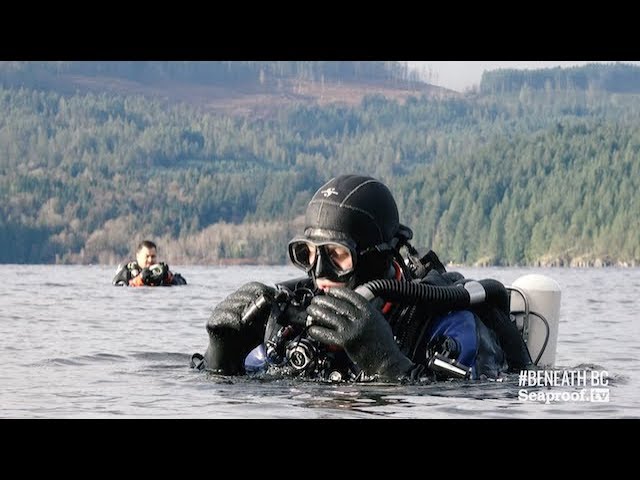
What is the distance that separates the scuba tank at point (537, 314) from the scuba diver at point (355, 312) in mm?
1298

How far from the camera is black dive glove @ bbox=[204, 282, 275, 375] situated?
9250mm

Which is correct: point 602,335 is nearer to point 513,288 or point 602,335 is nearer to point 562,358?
point 562,358

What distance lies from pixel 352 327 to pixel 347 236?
79 centimetres

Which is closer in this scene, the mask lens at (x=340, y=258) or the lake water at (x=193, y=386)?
the lake water at (x=193, y=386)

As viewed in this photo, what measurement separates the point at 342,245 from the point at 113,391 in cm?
263

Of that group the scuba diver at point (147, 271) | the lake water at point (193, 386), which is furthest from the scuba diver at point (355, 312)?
the scuba diver at point (147, 271)

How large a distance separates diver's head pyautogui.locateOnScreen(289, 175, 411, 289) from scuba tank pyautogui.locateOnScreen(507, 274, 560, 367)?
79.1 inches

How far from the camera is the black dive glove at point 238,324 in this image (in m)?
9.25

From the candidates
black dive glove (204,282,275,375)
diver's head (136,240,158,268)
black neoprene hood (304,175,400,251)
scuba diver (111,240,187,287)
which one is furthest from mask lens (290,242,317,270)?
diver's head (136,240,158,268)

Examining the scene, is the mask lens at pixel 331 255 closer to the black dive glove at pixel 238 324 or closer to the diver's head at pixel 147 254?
the black dive glove at pixel 238 324

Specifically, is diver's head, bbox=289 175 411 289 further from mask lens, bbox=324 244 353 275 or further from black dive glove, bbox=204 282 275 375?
black dive glove, bbox=204 282 275 375

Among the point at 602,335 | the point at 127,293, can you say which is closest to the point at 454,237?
the point at 127,293

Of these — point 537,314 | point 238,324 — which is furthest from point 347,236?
point 537,314

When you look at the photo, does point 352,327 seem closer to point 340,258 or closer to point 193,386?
point 340,258
